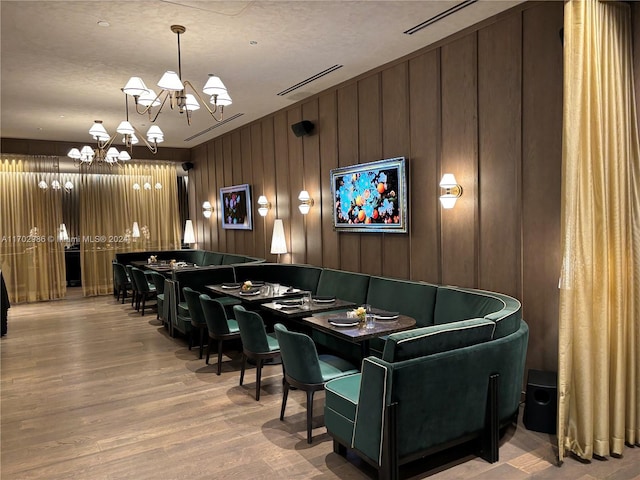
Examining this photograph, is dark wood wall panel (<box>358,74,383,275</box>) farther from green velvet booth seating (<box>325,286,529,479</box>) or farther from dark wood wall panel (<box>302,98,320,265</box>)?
green velvet booth seating (<box>325,286,529,479</box>)

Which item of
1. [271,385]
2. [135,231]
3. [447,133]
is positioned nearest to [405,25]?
[447,133]

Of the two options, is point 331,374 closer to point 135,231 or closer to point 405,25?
point 405,25

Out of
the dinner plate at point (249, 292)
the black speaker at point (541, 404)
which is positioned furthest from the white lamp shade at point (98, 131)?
the black speaker at point (541, 404)

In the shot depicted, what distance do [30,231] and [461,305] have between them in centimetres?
907

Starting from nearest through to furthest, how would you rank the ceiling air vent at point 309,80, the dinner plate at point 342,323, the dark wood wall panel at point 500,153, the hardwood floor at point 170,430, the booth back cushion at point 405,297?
the hardwood floor at point 170,430, the dinner plate at point 342,323, the dark wood wall panel at point 500,153, the booth back cushion at point 405,297, the ceiling air vent at point 309,80

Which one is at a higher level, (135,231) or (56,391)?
(135,231)

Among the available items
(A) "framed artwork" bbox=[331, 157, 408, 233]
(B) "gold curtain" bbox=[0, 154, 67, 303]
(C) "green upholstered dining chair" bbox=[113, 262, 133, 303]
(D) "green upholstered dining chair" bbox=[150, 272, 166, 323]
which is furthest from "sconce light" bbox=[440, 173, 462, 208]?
(B) "gold curtain" bbox=[0, 154, 67, 303]

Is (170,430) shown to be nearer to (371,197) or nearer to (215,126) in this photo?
(371,197)

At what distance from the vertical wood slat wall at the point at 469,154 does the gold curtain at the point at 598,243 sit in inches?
21.9

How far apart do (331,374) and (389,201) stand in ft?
7.73

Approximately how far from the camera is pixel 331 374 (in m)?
3.40

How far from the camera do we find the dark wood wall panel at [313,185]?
651cm

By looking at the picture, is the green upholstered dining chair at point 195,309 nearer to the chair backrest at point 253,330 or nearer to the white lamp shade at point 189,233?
the chair backrest at point 253,330

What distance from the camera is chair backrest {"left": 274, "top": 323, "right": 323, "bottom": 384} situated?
320cm
